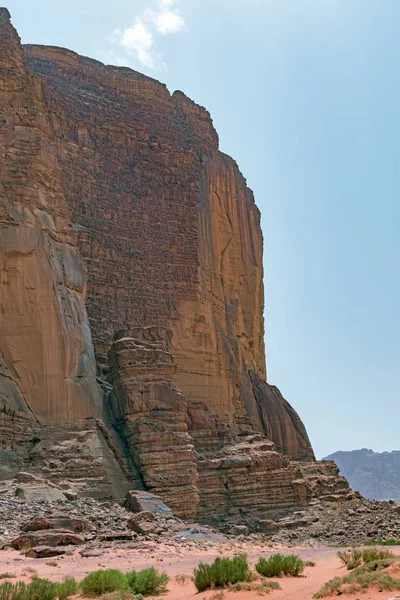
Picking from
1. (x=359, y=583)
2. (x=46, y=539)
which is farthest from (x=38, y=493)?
(x=359, y=583)

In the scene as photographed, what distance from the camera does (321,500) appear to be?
37062 millimetres

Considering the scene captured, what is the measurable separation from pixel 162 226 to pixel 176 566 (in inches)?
1112

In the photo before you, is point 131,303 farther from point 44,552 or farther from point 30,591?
point 30,591

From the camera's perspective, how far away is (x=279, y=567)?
45.3 ft

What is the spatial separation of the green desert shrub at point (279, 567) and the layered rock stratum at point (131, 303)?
13485mm

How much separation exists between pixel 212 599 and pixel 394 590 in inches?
111

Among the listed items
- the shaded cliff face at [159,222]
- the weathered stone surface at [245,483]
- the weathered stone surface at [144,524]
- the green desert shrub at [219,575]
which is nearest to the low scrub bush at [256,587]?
the green desert shrub at [219,575]

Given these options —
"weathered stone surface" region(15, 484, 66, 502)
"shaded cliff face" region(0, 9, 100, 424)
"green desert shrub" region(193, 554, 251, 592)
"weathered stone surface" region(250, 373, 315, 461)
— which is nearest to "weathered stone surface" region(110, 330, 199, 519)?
"shaded cliff face" region(0, 9, 100, 424)

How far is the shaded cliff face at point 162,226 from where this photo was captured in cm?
3925

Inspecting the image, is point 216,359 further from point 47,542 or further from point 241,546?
point 47,542

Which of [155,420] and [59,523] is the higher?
[155,420]

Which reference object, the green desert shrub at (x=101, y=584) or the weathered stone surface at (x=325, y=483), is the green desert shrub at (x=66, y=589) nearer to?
the green desert shrub at (x=101, y=584)

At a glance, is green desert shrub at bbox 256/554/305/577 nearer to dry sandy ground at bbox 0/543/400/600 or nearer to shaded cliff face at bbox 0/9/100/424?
dry sandy ground at bbox 0/543/400/600

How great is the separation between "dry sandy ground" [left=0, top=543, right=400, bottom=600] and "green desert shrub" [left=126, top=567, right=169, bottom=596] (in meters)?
0.20
